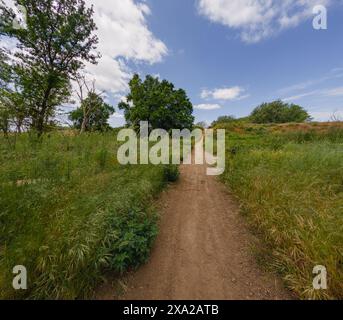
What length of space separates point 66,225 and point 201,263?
6.48ft

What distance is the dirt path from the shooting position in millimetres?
1894

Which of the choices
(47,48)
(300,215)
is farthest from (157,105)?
(300,215)

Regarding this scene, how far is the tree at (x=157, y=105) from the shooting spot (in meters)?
23.3

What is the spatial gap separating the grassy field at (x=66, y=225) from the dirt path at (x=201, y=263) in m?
0.29

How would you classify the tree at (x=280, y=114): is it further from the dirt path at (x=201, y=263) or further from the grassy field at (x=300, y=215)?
the dirt path at (x=201, y=263)

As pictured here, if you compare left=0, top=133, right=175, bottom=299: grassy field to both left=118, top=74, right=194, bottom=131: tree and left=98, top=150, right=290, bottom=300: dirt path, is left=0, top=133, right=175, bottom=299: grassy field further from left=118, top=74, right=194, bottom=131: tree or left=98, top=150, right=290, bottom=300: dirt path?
left=118, top=74, right=194, bottom=131: tree

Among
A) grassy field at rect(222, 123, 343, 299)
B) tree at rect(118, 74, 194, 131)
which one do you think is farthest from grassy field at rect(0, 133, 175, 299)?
tree at rect(118, 74, 194, 131)

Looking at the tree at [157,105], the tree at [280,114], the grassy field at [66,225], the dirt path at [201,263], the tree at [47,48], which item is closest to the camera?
the grassy field at [66,225]

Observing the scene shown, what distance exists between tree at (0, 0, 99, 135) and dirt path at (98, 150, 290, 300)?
9126mm

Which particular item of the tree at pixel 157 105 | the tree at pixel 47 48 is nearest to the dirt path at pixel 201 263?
the tree at pixel 47 48

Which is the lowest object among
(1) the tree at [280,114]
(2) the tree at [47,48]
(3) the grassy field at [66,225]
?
(3) the grassy field at [66,225]
